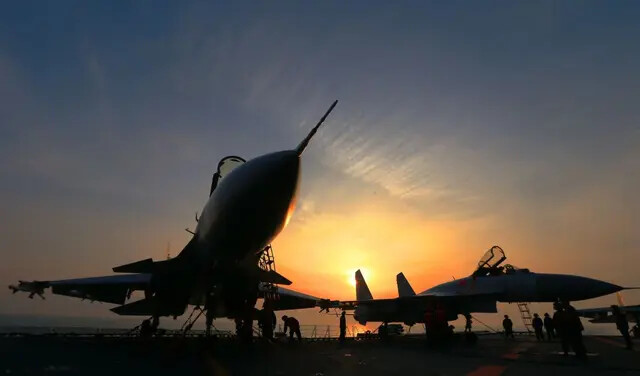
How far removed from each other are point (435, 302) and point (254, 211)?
17256 mm

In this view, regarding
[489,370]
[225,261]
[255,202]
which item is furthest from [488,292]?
[255,202]

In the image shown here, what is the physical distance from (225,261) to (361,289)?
90.7ft

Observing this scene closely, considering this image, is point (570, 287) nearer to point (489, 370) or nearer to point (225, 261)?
point (489, 370)

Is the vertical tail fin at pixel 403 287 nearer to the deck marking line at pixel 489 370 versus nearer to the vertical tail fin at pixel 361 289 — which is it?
the vertical tail fin at pixel 361 289

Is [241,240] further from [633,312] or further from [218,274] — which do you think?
[633,312]

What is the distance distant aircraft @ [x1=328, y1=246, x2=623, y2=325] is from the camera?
63.4 feet

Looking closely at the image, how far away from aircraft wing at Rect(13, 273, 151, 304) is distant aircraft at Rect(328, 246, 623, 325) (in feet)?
37.1

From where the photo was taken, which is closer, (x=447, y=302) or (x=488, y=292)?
(x=488, y=292)

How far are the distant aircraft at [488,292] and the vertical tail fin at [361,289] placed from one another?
9.71 meters

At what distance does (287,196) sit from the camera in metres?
7.77

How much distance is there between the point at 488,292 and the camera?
20781mm

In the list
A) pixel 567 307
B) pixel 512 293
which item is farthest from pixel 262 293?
pixel 512 293

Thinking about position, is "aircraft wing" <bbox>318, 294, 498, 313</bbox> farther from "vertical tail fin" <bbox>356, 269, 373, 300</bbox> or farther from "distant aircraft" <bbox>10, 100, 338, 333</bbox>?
"distant aircraft" <bbox>10, 100, 338, 333</bbox>

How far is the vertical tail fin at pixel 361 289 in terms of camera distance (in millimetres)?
35625
